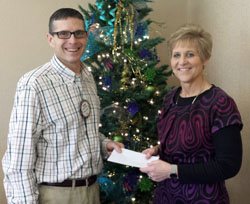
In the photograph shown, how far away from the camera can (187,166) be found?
1.32 m

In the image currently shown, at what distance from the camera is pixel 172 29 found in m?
3.41

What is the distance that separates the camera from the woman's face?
1.42m

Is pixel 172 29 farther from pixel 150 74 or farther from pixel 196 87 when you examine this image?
pixel 196 87

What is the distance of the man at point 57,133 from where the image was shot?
130cm

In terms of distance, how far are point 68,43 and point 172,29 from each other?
221 cm

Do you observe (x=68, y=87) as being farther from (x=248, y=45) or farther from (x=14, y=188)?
(x=248, y=45)

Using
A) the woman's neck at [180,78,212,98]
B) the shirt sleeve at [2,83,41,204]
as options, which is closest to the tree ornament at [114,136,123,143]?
the woman's neck at [180,78,212,98]

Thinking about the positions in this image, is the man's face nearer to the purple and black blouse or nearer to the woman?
the woman

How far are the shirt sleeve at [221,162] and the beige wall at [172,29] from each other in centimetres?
79

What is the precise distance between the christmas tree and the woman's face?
2.28ft

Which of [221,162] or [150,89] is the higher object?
[150,89]

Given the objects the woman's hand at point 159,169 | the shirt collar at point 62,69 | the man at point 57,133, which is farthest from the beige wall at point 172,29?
the shirt collar at point 62,69

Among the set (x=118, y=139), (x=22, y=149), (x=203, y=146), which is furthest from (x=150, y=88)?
(x=22, y=149)

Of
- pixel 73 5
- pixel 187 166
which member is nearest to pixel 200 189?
pixel 187 166
